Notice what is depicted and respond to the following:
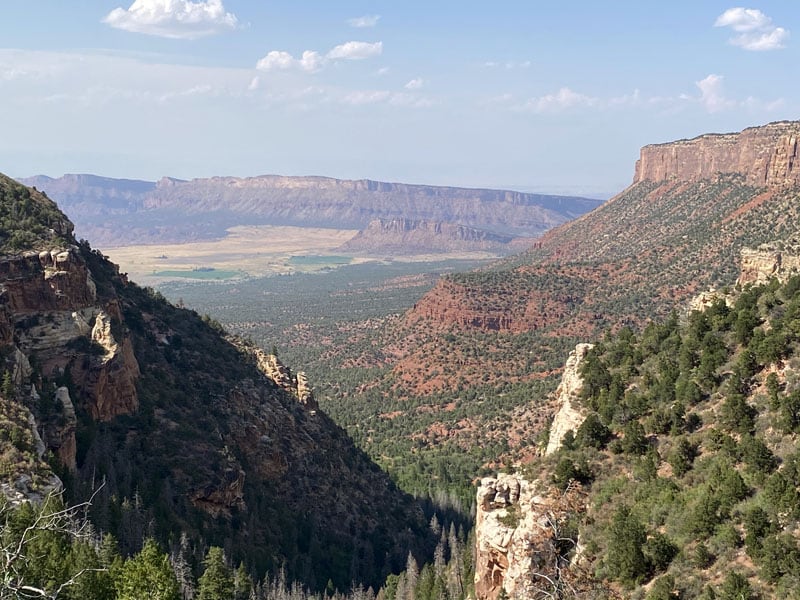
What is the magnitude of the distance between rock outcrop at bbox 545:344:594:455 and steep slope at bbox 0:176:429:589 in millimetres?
22658

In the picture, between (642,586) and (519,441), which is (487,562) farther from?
(519,441)

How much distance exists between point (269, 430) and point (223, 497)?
37.4 feet

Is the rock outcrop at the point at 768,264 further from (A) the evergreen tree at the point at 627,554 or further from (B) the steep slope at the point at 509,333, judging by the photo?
(B) the steep slope at the point at 509,333

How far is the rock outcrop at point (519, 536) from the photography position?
2911cm

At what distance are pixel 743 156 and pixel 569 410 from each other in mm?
138179

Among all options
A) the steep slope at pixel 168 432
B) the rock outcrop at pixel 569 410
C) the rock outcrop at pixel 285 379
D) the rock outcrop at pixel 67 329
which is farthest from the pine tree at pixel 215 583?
the rock outcrop at pixel 285 379

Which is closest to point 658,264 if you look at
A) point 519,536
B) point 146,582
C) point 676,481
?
point 676,481

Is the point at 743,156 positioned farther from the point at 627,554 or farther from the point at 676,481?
the point at 627,554

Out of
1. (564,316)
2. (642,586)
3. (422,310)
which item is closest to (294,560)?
(642,586)

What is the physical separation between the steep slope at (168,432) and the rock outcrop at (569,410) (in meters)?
22.7

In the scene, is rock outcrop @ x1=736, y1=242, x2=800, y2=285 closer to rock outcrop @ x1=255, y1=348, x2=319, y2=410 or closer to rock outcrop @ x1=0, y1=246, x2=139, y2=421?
rock outcrop @ x1=255, y1=348, x2=319, y2=410

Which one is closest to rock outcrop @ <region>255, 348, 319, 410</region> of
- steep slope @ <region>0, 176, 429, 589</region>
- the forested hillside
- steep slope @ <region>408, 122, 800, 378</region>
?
steep slope @ <region>0, 176, 429, 589</region>

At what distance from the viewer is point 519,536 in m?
30.2

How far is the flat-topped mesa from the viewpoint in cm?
12594
